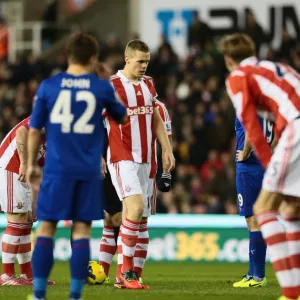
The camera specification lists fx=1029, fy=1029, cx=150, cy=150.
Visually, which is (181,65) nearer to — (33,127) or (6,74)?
(6,74)

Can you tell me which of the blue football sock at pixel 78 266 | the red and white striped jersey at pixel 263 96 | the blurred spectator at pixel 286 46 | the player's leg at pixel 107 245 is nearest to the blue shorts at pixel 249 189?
the player's leg at pixel 107 245

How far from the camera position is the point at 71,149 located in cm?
788

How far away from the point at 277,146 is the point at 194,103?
14.0 meters

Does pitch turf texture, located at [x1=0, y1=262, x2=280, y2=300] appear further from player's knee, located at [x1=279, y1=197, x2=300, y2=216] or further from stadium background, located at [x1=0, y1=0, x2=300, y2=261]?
stadium background, located at [x1=0, y1=0, x2=300, y2=261]

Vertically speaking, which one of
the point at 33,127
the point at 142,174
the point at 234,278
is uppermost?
the point at 33,127

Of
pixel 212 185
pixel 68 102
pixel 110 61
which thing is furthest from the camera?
pixel 110 61

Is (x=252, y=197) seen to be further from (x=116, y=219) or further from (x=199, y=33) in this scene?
(x=199, y=33)

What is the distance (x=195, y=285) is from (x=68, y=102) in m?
3.66

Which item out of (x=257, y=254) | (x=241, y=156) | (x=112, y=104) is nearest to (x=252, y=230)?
(x=257, y=254)

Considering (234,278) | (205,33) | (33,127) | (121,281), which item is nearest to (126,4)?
(205,33)

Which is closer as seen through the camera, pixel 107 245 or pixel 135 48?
pixel 135 48

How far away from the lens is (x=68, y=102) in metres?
7.86

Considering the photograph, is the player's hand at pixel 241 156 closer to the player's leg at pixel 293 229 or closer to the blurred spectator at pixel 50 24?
the player's leg at pixel 293 229

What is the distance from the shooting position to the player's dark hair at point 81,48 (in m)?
7.86
